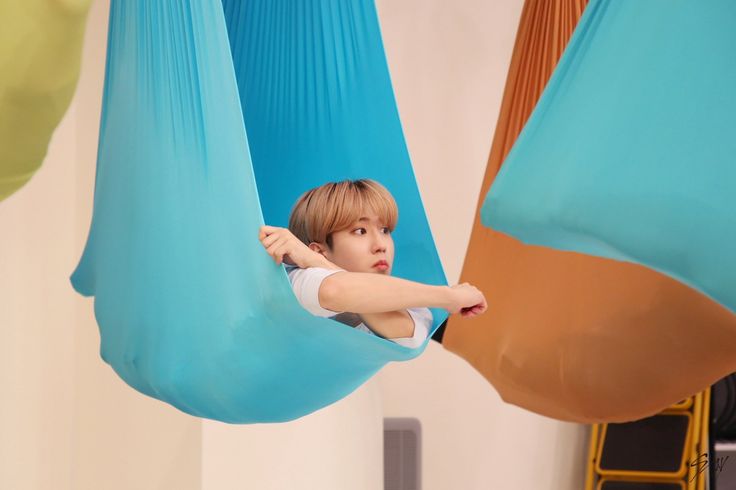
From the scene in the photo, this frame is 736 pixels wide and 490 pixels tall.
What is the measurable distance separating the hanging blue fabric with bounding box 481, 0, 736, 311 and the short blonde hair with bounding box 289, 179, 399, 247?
396 millimetres

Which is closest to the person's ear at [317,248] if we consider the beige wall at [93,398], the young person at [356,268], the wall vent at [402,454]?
the young person at [356,268]

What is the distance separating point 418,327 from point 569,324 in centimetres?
43

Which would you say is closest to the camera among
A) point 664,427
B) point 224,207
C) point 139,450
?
point 224,207

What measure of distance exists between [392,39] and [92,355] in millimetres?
1432

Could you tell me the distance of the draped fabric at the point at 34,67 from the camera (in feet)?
4.31

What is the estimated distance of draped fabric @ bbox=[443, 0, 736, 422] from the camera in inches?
71.7

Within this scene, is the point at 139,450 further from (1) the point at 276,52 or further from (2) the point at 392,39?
(2) the point at 392,39

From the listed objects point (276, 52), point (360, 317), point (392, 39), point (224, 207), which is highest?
point (392, 39)

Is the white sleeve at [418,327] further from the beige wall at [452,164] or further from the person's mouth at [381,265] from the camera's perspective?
the beige wall at [452,164]

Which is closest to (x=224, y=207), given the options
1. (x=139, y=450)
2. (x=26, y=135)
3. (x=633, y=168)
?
(x=26, y=135)

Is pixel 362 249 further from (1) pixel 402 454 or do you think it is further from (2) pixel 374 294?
(1) pixel 402 454

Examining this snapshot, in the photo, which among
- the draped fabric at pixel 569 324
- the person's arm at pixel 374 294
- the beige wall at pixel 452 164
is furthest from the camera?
the beige wall at pixel 452 164

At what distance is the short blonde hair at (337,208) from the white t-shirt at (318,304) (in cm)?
8

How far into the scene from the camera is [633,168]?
4.03 ft
